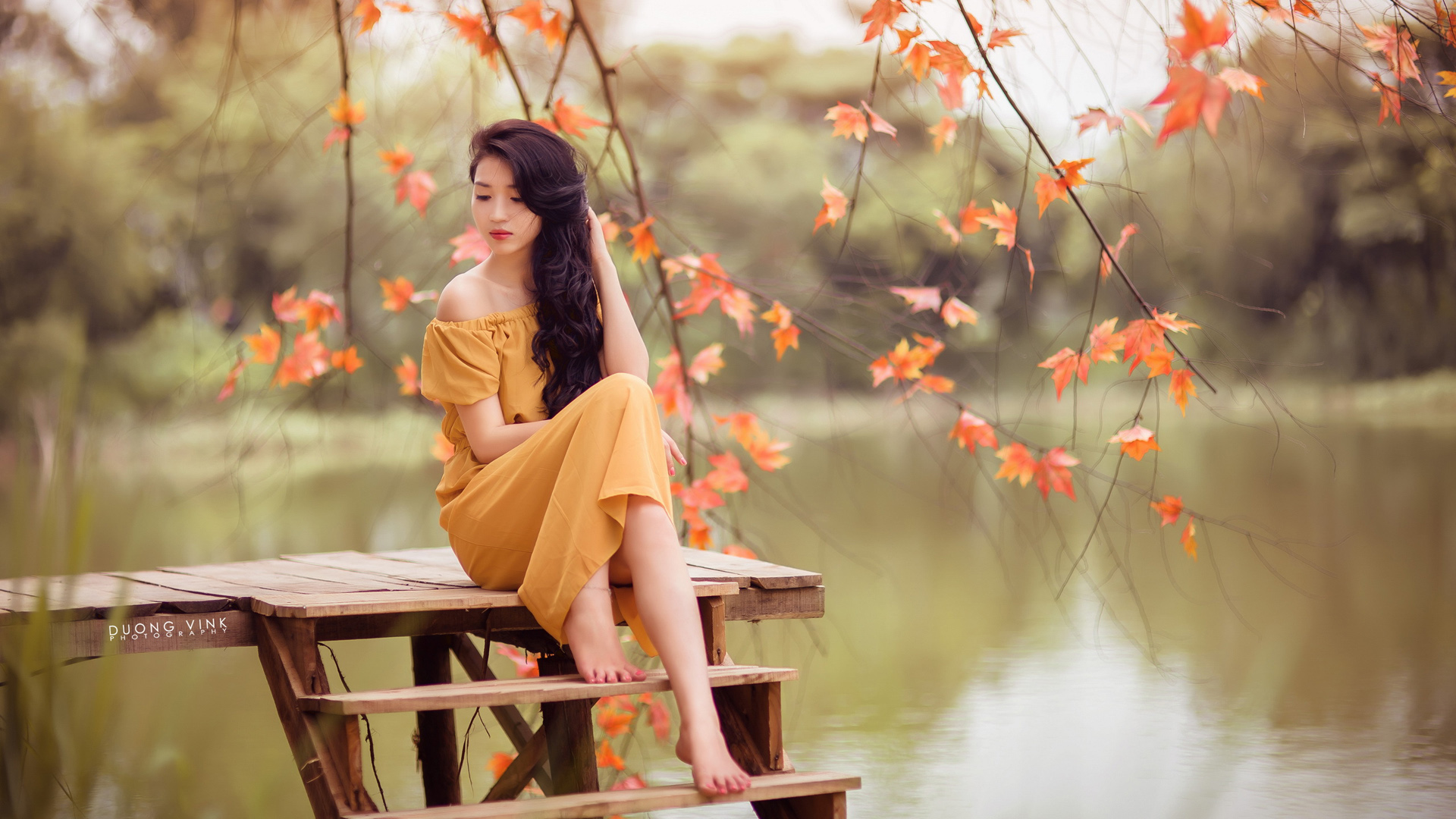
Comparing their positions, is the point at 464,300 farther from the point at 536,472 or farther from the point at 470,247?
the point at 470,247

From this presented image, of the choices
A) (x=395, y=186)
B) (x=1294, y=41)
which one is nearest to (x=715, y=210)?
(x=395, y=186)

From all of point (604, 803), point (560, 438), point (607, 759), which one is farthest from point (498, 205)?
point (607, 759)

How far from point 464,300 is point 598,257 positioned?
10.1 inches

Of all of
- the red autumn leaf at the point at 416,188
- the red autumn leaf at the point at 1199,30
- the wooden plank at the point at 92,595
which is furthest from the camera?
the red autumn leaf at the point at 416,188

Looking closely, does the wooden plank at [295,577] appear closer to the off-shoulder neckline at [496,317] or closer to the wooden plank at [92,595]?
the wooden plank at [92,595]

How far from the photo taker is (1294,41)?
2.16 meters

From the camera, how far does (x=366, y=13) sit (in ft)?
8.66

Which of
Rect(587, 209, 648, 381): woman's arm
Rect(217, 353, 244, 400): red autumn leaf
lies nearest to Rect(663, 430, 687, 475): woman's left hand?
Rect(587, 209, 648, 381): woman's arm

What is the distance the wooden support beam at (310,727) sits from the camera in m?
1.75

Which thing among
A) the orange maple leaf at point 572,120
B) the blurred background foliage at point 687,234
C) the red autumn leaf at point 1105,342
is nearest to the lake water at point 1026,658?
the red autumn leaf at point 1105,342

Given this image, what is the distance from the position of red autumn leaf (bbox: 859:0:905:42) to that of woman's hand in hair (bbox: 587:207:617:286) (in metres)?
0.58

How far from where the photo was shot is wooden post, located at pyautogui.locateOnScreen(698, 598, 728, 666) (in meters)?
2.13

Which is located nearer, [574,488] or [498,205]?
[574,488]

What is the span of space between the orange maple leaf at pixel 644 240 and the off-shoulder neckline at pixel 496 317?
559mm
